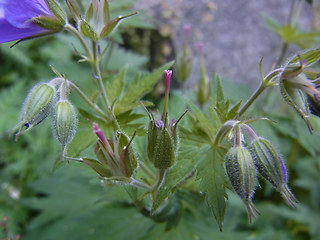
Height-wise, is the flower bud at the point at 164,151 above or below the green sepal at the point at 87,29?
below

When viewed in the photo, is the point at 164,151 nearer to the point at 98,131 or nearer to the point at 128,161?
the point at 128,161

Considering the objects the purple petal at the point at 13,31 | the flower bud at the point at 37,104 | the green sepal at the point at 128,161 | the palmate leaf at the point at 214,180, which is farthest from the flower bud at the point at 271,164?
the purple petal at the point at 13,31

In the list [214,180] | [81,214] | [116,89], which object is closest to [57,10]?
[116,89]

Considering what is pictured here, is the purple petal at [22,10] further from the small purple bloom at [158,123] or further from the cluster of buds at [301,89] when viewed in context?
the cluster of buds at [301,89]

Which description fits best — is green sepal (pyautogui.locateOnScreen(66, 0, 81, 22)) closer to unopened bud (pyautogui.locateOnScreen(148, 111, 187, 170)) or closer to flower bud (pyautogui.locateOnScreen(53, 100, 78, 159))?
flower bud (pyautogui.locateOnScreen(53, 100, 78, 159))

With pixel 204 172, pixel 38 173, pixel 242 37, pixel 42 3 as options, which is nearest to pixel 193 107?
pixel 204 172

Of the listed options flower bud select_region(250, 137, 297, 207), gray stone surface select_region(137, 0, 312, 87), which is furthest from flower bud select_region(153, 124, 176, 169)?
gray stone surface select_region(137, 0, 312, 87)
